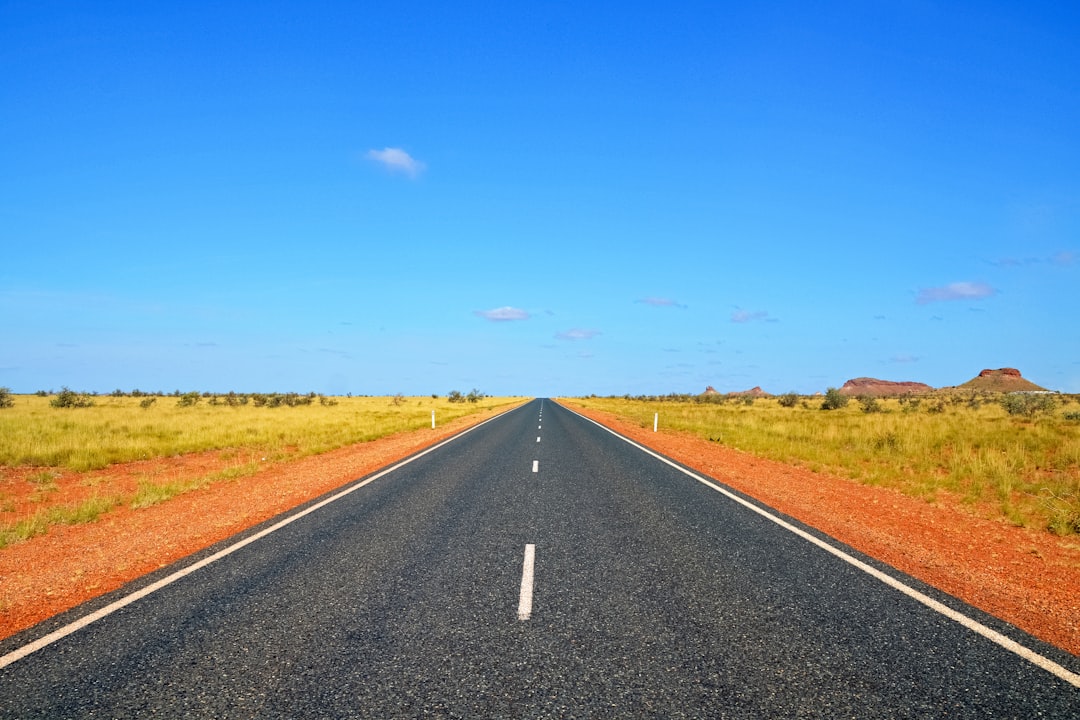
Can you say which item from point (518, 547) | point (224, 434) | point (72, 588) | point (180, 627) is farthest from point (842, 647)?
point (224, 434)

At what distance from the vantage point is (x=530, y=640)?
4.36 meters

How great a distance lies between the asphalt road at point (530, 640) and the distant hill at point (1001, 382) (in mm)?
131455

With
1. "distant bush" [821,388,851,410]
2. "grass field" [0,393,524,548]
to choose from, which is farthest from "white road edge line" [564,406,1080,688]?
"distant bush" [821,388,851,410]

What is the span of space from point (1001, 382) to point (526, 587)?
153429 millimetres

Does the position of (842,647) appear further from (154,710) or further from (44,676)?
(44,676)

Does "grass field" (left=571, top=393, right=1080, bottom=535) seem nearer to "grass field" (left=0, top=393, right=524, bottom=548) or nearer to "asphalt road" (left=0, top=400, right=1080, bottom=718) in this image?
"asphalt road" (left=0, top=400, right=1080, bottom=718)

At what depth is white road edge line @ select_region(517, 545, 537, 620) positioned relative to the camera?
491 cm

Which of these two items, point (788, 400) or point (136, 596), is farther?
point (788, 400)

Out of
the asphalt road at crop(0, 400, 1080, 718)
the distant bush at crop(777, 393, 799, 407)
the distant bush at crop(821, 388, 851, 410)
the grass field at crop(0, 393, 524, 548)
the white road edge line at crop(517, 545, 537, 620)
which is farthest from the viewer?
the distant bush at crop(777, 393, 799, 407)

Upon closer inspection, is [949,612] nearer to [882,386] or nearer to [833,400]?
[833,400]

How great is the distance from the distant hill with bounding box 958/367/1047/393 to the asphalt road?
13146 centimetres

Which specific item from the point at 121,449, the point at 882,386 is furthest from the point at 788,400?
the point at 882,386

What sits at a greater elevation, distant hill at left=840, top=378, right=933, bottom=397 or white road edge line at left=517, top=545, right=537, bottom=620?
distant hill at left=840, top=378, right=933, bottom=397

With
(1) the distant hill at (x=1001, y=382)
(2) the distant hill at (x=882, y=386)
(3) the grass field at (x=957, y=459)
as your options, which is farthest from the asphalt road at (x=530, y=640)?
(2) the distant hill at (x=882, y=386)
